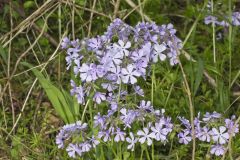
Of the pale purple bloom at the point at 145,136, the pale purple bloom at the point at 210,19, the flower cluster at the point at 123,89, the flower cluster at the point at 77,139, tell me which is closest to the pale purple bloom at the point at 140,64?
the flower cluster at the point at 123,89

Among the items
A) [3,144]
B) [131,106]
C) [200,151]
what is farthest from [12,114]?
[200,151]

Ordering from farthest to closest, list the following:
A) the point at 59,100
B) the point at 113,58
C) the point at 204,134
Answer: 1. the point at 59,100
2. the point at 204,134
3. the point at 113,58

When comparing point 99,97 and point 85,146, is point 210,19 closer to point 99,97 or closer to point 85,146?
point 99,97

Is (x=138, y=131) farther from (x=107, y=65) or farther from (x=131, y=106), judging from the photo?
(x=107, y=65)

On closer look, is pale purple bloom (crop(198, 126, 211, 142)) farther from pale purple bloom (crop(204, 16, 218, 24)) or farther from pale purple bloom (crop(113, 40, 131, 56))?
pale purple bloom (crop(204, 16, 218, 24))

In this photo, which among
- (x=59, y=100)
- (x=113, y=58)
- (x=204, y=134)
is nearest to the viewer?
(x=113, y=58)

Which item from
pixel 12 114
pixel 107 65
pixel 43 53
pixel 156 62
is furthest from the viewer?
pixel 43 53

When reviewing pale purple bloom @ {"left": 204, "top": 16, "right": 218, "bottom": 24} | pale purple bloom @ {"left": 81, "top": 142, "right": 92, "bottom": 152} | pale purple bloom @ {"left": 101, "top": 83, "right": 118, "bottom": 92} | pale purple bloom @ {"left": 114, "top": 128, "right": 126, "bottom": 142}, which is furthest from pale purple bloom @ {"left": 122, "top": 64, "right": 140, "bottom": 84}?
pale purple bloom @ {"left": 204, "top": 16, "right": 218, "bottom": 24}

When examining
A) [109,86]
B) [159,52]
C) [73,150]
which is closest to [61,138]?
[73,150]
